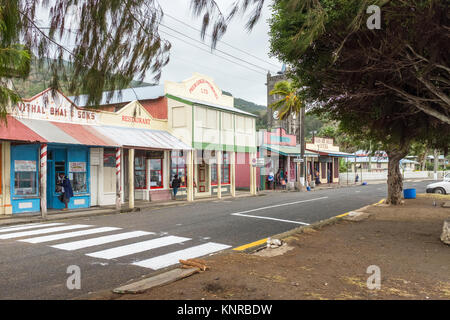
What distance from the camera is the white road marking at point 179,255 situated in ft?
23.2

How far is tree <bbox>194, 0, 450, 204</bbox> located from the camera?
6293mm

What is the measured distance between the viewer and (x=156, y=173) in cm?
2178

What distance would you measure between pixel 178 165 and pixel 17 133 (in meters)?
11.2

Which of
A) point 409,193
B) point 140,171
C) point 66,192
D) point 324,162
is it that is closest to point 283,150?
point 324,162

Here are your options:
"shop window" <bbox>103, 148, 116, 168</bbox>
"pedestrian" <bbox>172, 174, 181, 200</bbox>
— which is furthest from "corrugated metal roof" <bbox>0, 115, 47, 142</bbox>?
"pedestrian" <bbox>172, 174, 181, 200</bbox>

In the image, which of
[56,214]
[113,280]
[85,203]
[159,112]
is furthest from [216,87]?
[113,280]

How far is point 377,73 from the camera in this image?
8586 millimetres

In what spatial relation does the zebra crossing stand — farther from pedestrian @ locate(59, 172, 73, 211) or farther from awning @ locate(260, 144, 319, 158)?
awning @ locate(260, 144, 319, 158)

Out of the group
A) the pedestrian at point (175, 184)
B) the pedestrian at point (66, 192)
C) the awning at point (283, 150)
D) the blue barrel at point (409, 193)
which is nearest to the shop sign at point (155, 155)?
the pedestrian at point (175, 184)

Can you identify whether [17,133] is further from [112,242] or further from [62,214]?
[112,242]

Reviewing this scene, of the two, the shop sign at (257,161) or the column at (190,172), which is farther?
the shop sign at (257,161)

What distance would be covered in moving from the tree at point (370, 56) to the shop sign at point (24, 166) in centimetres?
1120

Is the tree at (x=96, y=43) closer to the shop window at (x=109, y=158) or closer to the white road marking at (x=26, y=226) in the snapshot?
the white road marking at (x=26, y=226)
